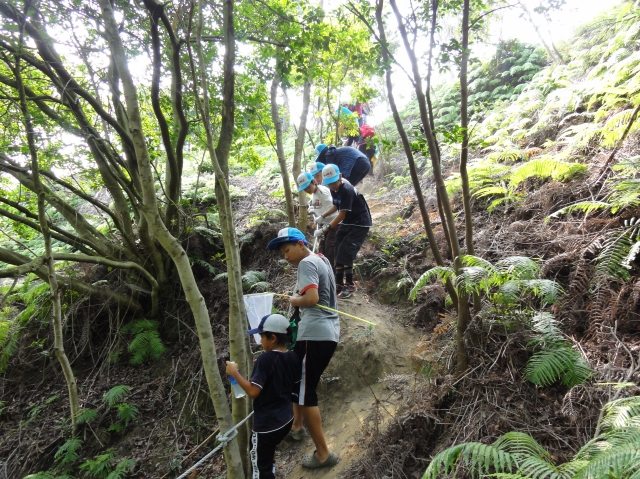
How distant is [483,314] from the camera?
10.6 ft

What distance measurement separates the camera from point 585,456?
1.92 metres

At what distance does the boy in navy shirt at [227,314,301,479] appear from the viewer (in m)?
3.04

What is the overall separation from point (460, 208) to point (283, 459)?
521cm

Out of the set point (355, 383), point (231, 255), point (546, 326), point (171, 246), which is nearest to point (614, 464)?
point (546, 326)

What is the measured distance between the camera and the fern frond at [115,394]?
564cm

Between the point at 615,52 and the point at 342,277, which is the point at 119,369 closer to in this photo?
the point at 342,277

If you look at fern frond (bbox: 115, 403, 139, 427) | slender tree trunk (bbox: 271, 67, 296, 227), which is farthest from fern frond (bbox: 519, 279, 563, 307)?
fern frond (bbox: 115, 403, 139, 427)

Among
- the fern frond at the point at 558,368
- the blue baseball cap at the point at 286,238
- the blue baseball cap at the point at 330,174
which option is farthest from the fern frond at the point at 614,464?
the blue baseball cap at the point at 330,174

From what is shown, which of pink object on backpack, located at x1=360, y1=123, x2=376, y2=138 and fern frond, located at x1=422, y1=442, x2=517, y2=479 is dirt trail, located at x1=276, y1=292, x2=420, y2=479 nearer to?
fern frond, located at x1=422, y1=442, x2=517, y2=479

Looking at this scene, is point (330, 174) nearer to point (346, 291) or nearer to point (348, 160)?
point (348, 160)

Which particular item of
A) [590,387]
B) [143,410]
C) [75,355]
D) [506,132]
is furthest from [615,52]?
[75,355]

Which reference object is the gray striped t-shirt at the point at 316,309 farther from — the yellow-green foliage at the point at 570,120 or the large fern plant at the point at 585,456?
the yellow-green foliage at the point at 570,120

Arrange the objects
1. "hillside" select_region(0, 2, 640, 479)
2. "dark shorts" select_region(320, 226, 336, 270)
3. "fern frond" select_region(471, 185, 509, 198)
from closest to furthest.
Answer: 1. "hillside" select_region(0, 2, 640, 479)
2. "fern frond" select_region(471, 185, 509, 198)
3. "dark shorts" select_region(320, 226, 336, 270)

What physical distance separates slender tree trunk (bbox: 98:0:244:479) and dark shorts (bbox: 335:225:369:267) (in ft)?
9.67
